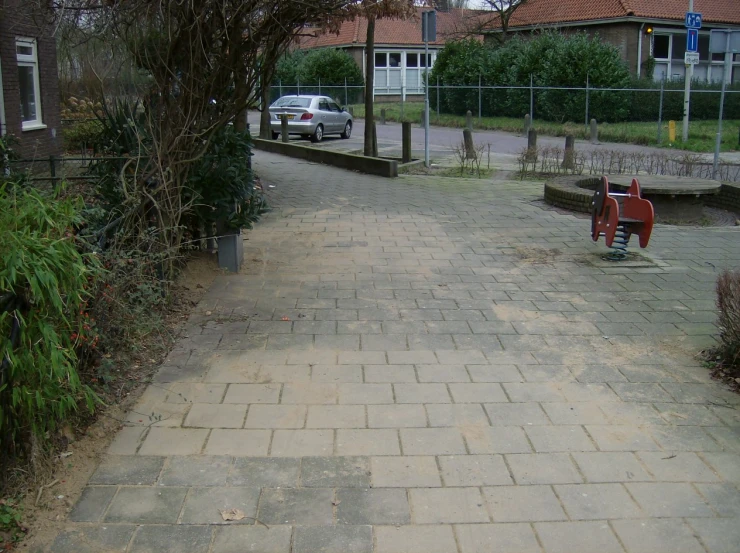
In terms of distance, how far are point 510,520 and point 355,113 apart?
41523 mm

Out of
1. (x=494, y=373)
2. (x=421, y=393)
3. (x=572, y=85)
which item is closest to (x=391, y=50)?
(x=572, y=85)

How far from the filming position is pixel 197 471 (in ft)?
13.5

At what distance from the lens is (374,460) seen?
427cm

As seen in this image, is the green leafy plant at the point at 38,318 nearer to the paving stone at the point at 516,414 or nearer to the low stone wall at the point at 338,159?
the paving stone at the point at 516,414

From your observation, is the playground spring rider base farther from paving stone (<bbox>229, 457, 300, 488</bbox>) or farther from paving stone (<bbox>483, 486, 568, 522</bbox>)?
paving stone (<bbox>229, 457, 300, 488</bbox>)

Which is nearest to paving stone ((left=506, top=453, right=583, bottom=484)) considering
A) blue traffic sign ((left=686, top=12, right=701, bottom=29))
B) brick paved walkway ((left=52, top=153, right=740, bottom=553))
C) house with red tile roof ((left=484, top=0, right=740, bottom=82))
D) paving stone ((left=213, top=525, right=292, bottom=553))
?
brick paved walkway ((left=52, top=153, right=740, bottom=553))

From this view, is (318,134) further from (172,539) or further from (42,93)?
(172,539)

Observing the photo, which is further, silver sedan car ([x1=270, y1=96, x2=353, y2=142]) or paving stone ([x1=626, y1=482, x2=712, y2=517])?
silver sedan car ([x1=270, y1=96, x2=353, y2=142])

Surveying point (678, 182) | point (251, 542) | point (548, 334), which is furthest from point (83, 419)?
point (678, 182)

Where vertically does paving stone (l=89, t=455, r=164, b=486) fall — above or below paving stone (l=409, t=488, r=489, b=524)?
above

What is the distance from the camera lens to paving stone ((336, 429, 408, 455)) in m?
4.36

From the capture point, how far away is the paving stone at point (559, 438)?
443 cm

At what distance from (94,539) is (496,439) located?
2.18 meters

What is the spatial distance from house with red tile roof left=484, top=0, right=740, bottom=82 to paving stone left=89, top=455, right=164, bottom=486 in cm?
3781
